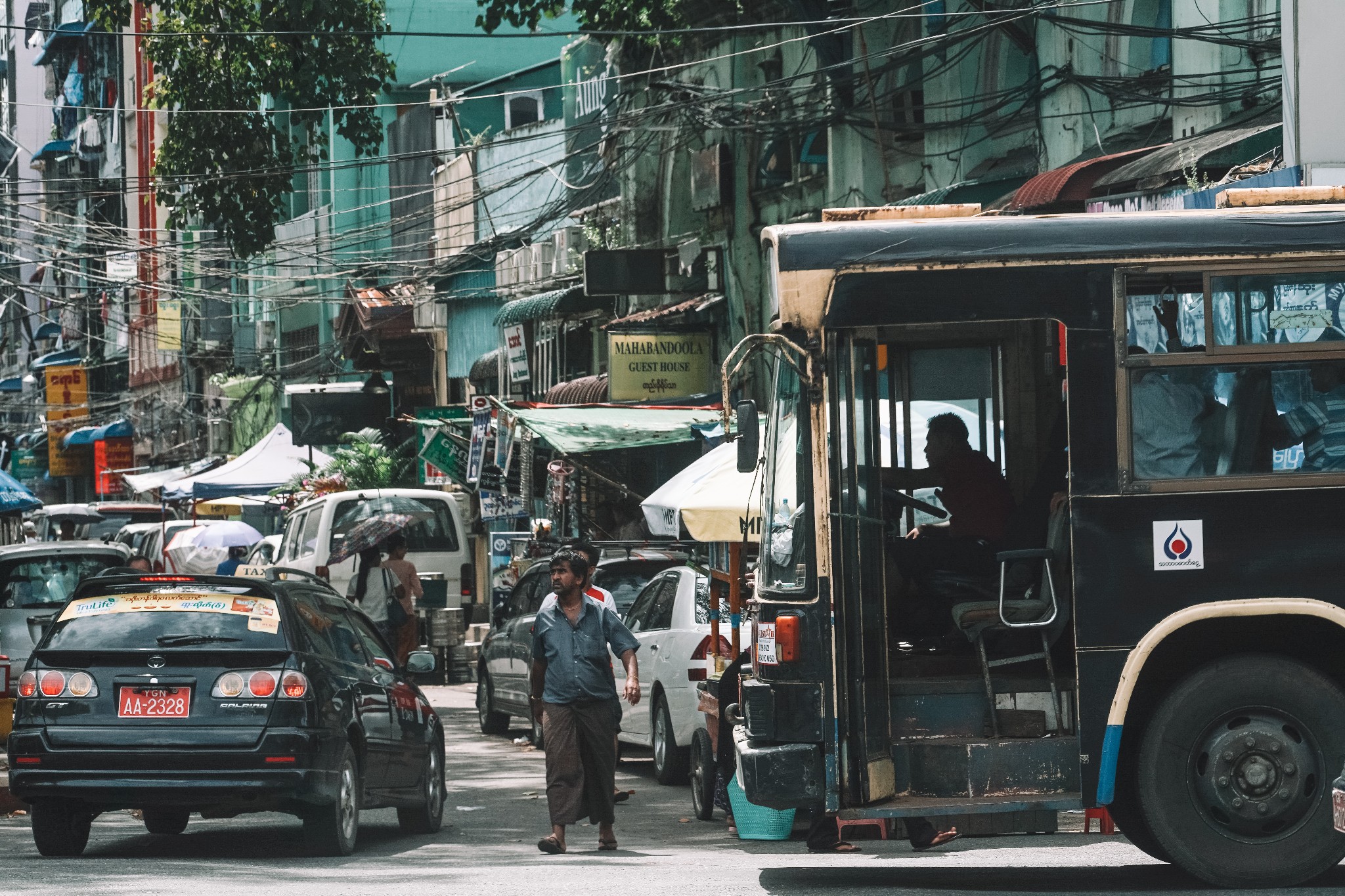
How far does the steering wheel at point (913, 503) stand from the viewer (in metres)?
10.4

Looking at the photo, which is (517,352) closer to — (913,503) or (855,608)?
(913,503)

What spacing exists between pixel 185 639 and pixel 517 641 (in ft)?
24.8

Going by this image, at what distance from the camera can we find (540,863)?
10656 millimetres

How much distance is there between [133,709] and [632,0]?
46.4 feet

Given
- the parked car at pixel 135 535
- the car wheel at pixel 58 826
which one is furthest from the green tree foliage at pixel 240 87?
the parked car at pixel 135 535

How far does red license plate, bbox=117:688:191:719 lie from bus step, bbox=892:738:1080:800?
395 centimetres

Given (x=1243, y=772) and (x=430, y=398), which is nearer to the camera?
(x=1243, y=772)

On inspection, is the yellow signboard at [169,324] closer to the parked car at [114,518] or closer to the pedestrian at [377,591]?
the parked car at [114,518]

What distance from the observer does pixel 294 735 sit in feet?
34.1

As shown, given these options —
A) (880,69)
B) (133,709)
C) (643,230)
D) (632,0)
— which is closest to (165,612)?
(133,709)

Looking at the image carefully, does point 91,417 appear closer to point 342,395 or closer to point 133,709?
point 342,395

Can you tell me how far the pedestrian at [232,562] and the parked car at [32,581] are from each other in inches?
239

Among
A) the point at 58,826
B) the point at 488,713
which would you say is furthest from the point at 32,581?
the point at 58,826

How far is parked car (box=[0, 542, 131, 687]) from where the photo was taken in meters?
17.8
